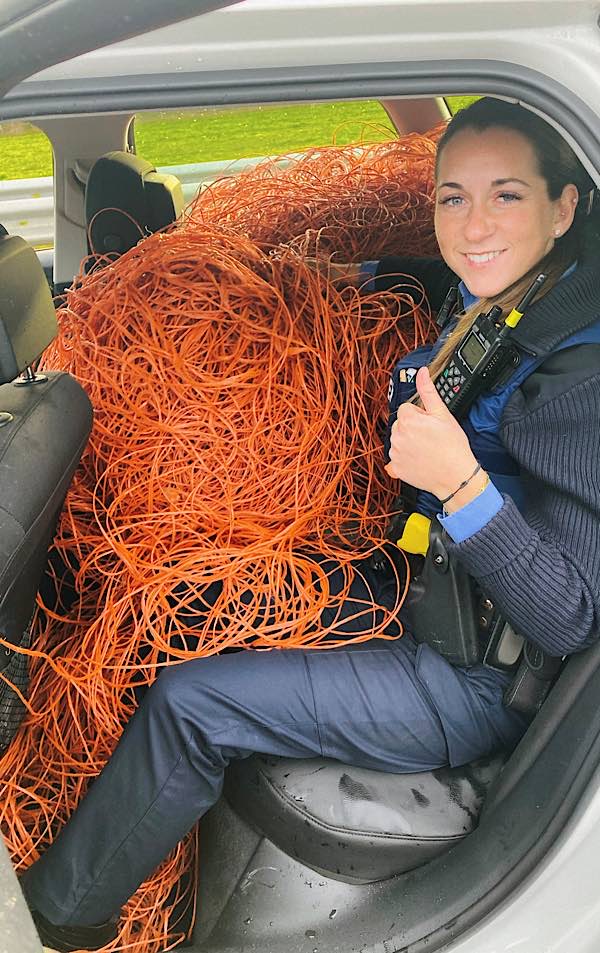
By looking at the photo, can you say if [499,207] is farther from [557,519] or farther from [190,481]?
[190,481]

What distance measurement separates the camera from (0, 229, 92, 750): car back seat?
1.02m

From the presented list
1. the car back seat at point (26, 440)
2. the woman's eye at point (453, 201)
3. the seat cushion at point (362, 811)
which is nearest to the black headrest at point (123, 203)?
the car back seat at point (26, 440)

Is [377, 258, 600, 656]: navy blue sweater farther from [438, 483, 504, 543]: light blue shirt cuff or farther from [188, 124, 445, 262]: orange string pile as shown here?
[188, 124, 445, 262]: orange string pile

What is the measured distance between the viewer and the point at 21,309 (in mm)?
1037

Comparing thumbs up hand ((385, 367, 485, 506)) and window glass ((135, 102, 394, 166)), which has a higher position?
window glass ((135, 102, 394, 166))

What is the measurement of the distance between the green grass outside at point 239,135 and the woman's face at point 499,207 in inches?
2.9

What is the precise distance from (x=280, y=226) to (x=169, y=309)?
0.46 metres

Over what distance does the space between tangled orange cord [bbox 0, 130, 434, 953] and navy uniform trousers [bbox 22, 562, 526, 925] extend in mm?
123

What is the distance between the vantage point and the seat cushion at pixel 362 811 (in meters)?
1.05

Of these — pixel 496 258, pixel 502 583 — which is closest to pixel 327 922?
pixel 502 583

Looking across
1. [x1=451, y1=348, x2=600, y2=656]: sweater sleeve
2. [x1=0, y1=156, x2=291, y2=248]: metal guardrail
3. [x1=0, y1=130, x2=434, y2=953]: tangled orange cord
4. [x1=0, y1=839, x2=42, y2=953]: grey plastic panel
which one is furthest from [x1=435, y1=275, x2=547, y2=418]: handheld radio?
[x1=0, y1=156, x2=291, y2=248]: metal guardrail

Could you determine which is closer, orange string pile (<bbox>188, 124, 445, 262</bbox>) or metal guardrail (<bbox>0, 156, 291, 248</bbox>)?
orange string pile (<bbox>188, 124, 445, 262</bbox>)

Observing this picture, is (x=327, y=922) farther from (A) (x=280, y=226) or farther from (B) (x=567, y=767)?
(A) (x=280, y=226)

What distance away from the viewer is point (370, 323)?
62.4 inches
